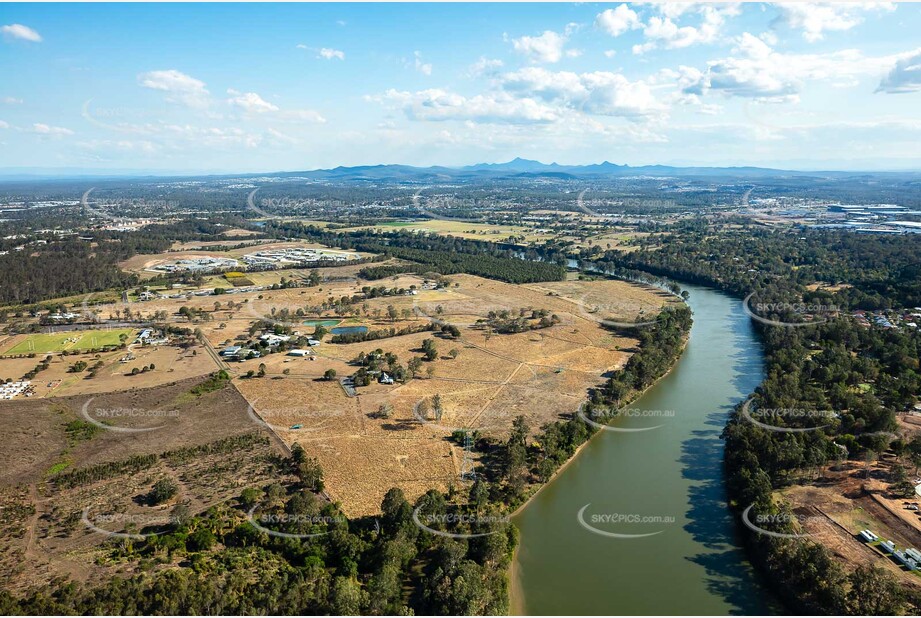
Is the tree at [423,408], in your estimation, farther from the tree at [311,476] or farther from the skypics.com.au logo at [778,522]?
the skypics.com.au logo at [778,522]

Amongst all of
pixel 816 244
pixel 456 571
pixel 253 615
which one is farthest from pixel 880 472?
pixel 816 244

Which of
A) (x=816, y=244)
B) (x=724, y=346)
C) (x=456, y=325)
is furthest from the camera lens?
(x=816, y=244)

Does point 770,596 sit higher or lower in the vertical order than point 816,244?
lower

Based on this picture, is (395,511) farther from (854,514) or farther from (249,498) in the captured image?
(854,514)

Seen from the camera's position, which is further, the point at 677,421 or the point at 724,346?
the point at 724,346

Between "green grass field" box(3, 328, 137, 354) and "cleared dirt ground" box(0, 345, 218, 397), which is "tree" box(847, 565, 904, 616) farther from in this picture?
"green grass field" box(3, 328, 137, 354)

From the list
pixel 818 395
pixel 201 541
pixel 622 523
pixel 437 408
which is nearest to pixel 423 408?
pixel 437 408

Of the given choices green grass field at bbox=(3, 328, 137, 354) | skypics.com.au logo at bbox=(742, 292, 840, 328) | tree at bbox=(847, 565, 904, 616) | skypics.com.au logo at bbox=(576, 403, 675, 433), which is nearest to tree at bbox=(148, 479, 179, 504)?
skypics.com.au logo at bbox=(576, 403, 675, 433)

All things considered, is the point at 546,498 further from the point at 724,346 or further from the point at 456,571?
the point at 724,346
